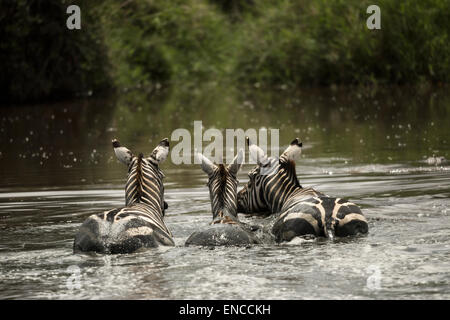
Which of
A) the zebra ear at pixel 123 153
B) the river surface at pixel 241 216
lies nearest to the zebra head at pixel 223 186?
the river surface at pixel 241 216

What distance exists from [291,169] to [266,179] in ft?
1.29

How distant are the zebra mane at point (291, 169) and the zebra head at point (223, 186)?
0.62 metres

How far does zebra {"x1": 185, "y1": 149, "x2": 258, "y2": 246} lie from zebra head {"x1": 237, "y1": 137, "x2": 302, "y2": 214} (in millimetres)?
607

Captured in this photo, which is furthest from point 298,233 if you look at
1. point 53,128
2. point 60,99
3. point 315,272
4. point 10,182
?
point 60,99

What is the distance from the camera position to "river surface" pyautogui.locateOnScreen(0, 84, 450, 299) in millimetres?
6863

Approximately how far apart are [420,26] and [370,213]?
19.2 meters

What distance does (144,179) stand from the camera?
8961 mm

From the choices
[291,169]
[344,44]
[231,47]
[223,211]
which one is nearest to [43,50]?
[344,44]

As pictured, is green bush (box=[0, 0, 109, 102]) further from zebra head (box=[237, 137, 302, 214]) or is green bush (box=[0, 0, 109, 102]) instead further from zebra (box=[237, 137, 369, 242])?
zebra (box=[237, 137, 369, 242])

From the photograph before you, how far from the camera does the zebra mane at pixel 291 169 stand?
9.61 m

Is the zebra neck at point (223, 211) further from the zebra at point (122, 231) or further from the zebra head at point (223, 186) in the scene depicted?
the zebra at point (122, 231)

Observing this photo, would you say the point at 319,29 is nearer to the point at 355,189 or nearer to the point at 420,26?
the point at 420,26

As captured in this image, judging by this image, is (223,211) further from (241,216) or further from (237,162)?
(241,216)
